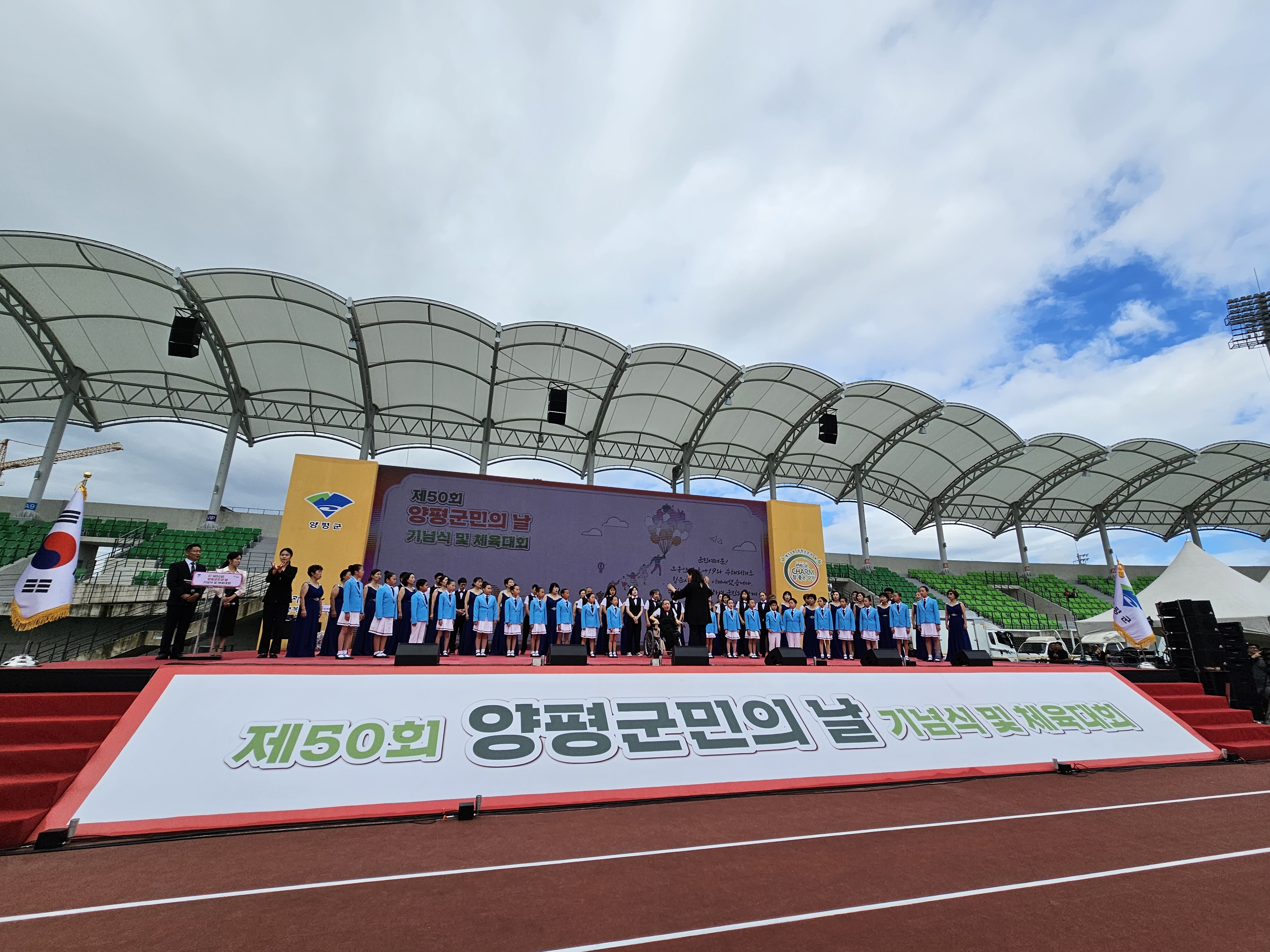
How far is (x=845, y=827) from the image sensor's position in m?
3.88

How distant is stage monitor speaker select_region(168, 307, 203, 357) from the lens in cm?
1227

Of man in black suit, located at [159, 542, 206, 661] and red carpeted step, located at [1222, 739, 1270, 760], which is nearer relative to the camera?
man in black suit, located at [159, 542, 206, 661]

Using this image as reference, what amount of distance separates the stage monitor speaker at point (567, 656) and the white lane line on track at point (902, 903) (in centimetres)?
388

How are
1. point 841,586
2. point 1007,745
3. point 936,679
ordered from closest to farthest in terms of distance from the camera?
1. point 1007,745
2. point 936,679
3. point 841,586

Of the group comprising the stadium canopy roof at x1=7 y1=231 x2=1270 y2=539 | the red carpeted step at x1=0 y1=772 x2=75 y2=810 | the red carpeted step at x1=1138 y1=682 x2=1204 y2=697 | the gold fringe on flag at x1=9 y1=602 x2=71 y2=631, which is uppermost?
the stadium canopy roof at x1=7 y1=231 x2=1270 y2=539

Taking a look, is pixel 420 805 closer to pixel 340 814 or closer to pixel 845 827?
pixel 340 814

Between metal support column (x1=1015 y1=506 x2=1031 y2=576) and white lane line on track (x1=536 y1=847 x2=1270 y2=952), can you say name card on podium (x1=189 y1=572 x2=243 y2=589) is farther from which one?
metal support column (x1=1015 y1=506 x2=1031 y2=576)

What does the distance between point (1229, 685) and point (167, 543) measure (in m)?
24.0

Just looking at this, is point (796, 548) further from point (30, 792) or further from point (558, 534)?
point (30, 792)

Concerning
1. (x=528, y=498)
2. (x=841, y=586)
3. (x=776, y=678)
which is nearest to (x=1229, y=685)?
(x=776, y=678)

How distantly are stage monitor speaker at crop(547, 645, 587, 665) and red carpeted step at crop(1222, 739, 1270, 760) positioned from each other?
7619 mm

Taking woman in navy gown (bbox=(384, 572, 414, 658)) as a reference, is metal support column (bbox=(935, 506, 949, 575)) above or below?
above

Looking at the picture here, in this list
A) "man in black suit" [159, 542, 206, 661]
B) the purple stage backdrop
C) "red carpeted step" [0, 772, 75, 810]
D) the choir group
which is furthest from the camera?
the purple stage backdrop

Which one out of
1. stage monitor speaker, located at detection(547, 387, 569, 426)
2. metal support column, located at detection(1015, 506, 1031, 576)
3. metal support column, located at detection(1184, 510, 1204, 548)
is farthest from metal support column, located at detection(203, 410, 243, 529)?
metal support column, located at detection(1184, 510, 1204, 548)
